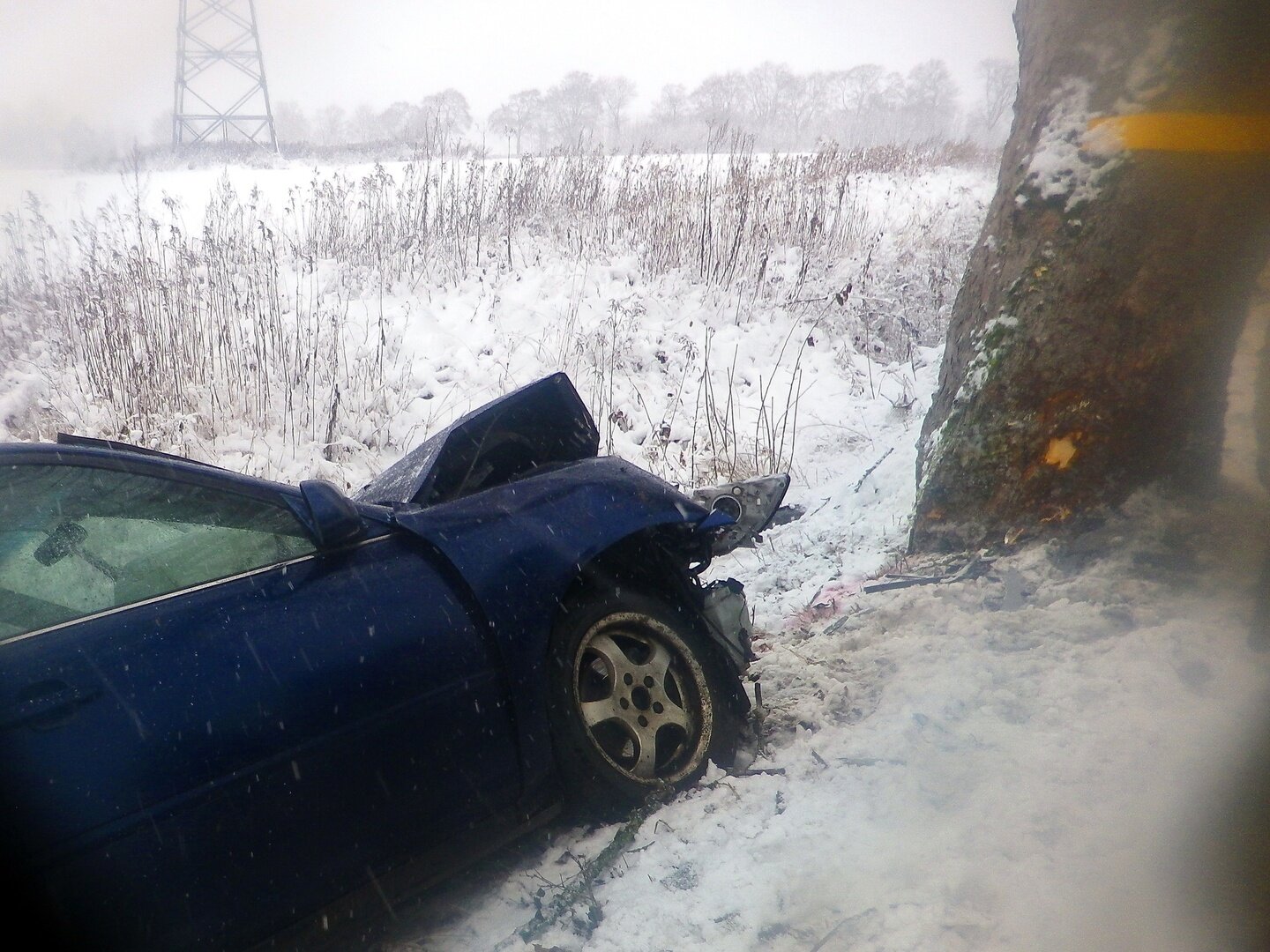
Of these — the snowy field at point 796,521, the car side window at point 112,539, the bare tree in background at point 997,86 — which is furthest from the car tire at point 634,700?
the bare tree in background at point 997,86

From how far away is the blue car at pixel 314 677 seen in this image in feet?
5.96

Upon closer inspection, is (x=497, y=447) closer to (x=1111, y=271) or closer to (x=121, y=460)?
(x=121, y=460)

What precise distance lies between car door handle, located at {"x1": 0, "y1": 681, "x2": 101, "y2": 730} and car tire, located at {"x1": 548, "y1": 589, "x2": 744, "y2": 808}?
119cm

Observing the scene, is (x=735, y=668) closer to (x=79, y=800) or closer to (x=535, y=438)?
(x=535, y=438)

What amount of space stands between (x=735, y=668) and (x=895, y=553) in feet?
5.15

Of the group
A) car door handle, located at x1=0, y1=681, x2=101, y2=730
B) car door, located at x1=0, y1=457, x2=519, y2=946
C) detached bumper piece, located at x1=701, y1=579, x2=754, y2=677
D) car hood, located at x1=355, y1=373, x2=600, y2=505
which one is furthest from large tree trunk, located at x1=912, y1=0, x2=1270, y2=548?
car door handle, located at x1=0, y1=681, x2=101, y2=730

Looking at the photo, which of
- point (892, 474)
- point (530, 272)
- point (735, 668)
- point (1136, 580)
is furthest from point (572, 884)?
point (530, 272)

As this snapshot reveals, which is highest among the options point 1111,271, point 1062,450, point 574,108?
point 574,108

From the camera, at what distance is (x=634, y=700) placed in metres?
2.77

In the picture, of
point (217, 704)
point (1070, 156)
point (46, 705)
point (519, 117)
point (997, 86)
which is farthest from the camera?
point (519, 117)

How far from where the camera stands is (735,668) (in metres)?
3.05

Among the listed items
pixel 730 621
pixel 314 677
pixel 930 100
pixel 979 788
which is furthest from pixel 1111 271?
pixel 930 100

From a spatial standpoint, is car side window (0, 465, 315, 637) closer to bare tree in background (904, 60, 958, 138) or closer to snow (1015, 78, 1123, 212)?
snow (1015, 78, 1123, 212)

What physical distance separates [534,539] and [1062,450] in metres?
2.29
